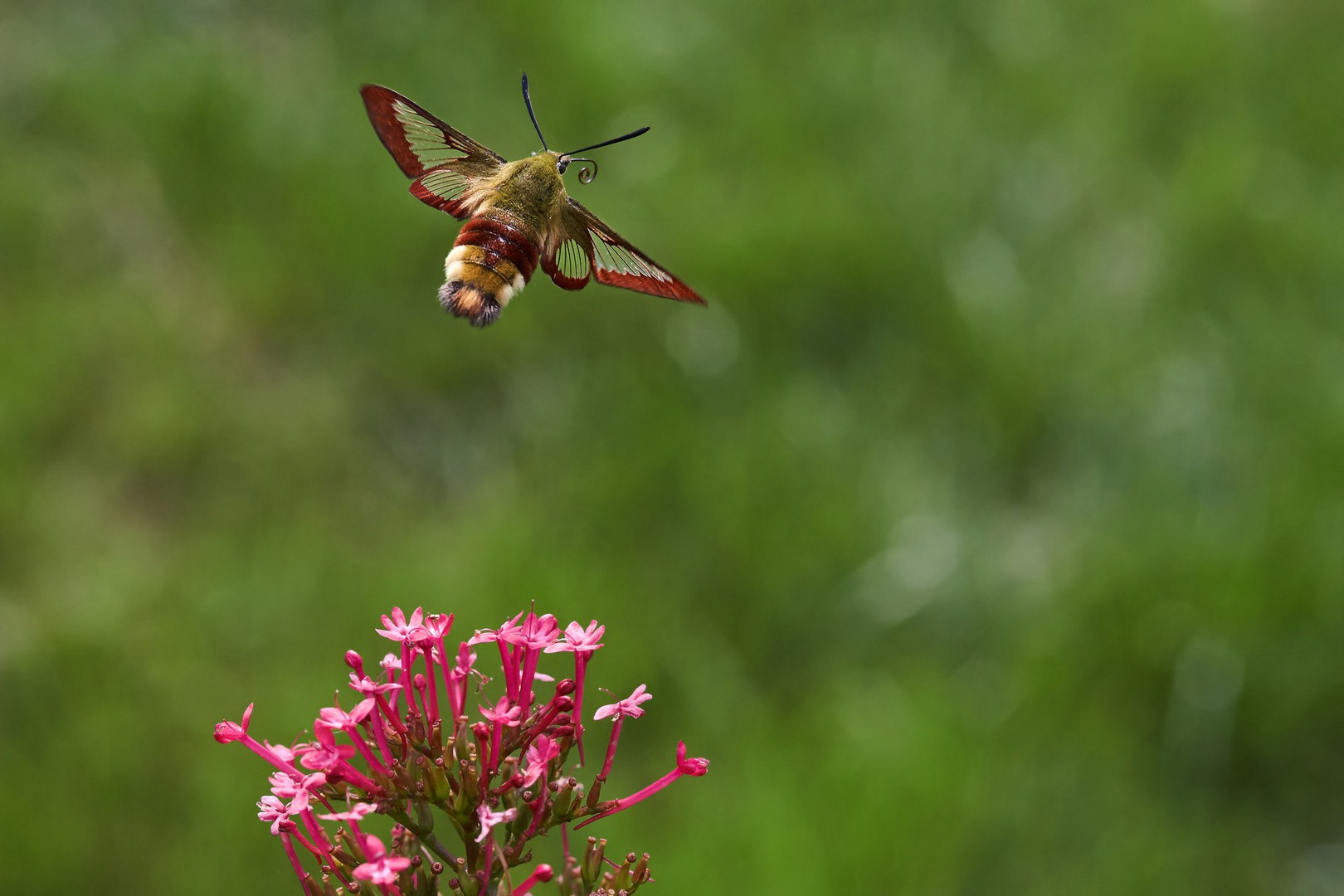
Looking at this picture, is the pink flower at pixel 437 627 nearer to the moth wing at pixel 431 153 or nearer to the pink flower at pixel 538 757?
the pink flower at pixel 538 757

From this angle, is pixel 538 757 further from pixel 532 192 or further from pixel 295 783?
pixel 532 192

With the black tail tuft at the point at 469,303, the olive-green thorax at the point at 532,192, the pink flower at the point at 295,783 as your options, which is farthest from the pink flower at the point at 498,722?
the olive-green thorax at the point at 532,192

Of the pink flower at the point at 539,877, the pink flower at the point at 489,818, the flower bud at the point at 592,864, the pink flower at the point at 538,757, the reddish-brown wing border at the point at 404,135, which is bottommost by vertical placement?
the pink flower at the point at 539,877

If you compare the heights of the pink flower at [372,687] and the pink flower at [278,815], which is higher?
the pink flower at [372,687]

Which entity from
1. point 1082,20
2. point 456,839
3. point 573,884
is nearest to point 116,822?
point 456,839

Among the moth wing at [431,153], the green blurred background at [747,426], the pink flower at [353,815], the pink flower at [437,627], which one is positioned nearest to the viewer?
the pink flower at [353,815]

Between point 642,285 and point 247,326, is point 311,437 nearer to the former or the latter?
point 247,326

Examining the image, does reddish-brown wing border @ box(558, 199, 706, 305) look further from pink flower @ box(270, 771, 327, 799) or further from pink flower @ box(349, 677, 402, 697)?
pink flower @ box(270, 771, 327, 799)

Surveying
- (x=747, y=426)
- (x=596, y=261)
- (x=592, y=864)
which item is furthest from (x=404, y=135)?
(x=747, y=426)
